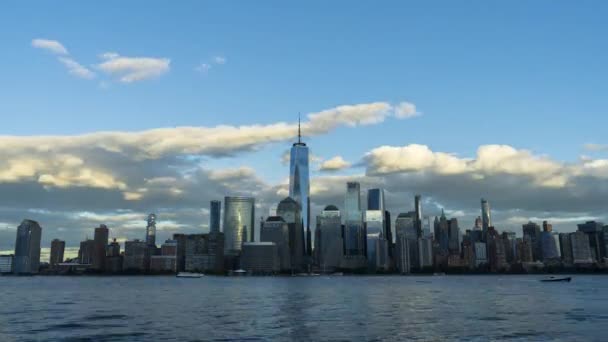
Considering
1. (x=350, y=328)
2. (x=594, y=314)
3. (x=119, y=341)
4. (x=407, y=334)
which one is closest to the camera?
(x=119, y=341)

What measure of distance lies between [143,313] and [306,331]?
43.1 meters

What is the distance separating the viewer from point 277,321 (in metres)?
88.7

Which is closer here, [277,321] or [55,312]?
[277,321]

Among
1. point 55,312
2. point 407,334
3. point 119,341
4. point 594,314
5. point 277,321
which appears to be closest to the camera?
point 119,341

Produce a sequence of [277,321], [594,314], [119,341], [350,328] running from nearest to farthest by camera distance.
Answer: [119,341], [350,328], [277,321], [594,314]

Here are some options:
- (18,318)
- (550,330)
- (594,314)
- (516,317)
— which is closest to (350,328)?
(550,330)

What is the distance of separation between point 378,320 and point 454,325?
13.8 meters

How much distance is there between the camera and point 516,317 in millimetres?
93188

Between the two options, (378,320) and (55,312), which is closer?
(378,320)

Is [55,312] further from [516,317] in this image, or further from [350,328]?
[516,317]

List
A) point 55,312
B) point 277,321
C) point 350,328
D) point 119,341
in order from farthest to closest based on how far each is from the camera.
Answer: point 55,312
point 277,321
point 350,328
point 119,341

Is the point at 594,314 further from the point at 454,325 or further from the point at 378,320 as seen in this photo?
the point at 378,320

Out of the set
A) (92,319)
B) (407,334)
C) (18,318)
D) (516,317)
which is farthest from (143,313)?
(516,317)

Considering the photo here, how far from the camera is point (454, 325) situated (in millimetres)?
80938
